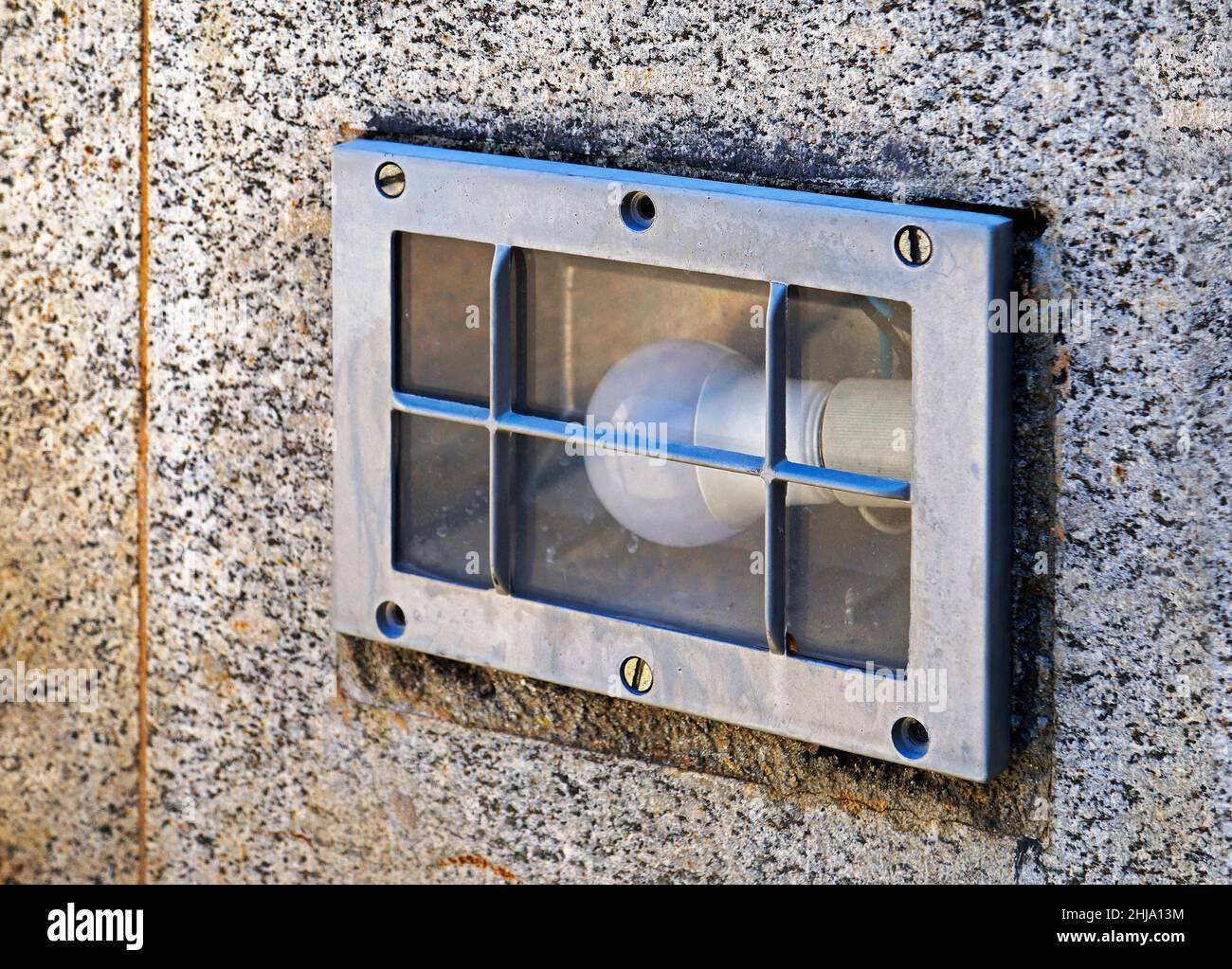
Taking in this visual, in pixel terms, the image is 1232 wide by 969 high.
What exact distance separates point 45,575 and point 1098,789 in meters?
1.35

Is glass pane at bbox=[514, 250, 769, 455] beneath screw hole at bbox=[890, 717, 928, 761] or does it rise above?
above

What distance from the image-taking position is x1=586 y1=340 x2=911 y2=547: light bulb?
55.9 inches

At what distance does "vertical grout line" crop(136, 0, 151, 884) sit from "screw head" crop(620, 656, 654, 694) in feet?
2.28

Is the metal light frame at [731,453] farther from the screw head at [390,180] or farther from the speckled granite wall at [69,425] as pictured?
the speckled granite wall at [69,425]


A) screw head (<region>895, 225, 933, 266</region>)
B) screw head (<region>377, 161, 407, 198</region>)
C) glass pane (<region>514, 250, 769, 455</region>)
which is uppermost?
screw head (<region>377, 161, 407, 198</region>)

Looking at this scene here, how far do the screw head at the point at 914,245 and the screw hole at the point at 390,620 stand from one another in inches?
28.7

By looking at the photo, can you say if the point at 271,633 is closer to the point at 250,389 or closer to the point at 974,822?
the point at 250,389

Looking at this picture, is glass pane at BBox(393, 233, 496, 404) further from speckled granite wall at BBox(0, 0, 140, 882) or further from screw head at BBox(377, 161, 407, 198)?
speckled granite wall at BBox(0, 0, 140, 882)

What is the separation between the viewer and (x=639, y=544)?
1559 mm

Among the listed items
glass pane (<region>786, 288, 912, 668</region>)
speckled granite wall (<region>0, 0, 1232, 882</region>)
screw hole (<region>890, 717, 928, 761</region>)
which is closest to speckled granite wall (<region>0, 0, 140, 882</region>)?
speckled granite wall (<region>0, 0, 1232, 882</region>)

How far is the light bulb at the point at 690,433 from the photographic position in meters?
1.42

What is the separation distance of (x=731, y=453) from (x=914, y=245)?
0.87 feet

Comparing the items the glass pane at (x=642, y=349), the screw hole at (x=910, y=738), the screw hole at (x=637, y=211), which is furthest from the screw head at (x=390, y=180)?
the screw hole at (x=910, y=738)
